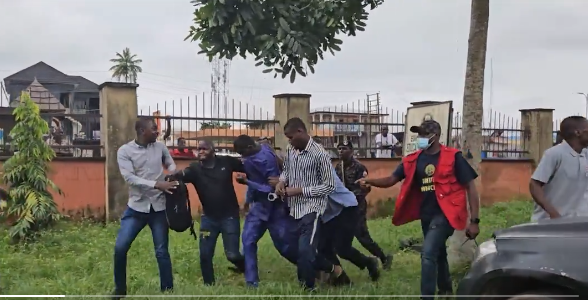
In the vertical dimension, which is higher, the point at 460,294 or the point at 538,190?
the point at 538,190

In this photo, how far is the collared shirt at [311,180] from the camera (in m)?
5.76

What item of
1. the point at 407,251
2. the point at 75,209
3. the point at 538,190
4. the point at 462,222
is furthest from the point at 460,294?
the point at 75,209

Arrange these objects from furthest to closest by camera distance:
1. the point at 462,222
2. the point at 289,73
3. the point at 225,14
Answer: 1. the point at 289,73
2. the point at 225,14
3. the point at 462,222

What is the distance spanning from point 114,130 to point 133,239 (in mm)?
5106

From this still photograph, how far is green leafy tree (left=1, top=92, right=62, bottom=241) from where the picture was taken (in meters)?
9.01

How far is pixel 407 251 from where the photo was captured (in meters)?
8.49

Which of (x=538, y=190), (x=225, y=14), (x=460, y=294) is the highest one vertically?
(x=225, y=14)

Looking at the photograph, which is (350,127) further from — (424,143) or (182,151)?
(424,143)

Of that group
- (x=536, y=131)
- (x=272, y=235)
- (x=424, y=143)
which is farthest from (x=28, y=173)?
(x=536, y=131)

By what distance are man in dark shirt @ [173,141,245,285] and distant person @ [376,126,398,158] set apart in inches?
282

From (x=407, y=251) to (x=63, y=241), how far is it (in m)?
4.68

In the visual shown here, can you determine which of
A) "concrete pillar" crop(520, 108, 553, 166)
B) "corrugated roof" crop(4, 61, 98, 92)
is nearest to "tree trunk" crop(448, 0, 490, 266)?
"concrete pillar" crop(520, 108, 553, 166)

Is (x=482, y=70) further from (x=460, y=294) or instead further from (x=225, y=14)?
(x=460, y=294)

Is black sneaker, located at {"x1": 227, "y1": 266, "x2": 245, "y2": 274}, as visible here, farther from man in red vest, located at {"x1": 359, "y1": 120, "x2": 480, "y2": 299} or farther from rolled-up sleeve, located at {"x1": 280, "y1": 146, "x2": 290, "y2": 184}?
man in red vest, located at {"x1": 359, "y1": 120, "x2": 480, "y2": 299}
